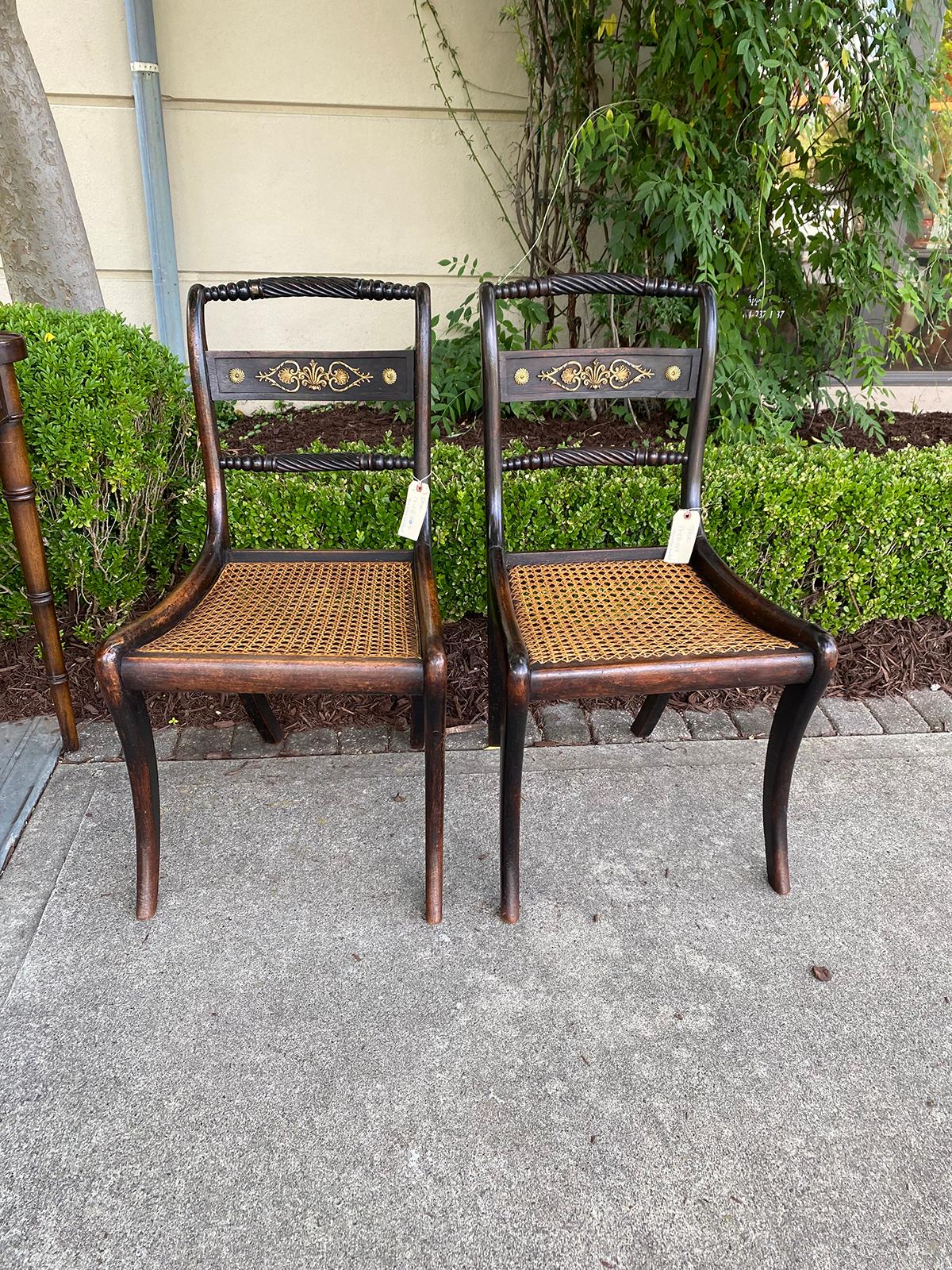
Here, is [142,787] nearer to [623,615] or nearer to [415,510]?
[415,510]

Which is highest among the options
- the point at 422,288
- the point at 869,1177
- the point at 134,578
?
the point at 422,288

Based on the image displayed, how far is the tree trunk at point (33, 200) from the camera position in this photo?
8.29ft

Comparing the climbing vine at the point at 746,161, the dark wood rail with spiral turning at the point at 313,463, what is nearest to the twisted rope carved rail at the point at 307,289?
the dark wood rail with spiral turning at the point at 313,463

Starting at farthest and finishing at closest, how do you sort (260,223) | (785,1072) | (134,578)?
(260,223), (134,578), (785,1072)

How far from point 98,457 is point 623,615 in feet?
4.82

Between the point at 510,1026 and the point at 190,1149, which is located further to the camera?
the point at 510,1026

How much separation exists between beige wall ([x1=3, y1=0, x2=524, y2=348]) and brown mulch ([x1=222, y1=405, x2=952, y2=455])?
610 mm

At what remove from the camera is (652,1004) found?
1594mm

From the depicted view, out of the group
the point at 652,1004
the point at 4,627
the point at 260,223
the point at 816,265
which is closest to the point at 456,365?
the point at 260,223

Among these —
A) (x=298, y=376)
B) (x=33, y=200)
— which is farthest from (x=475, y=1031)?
(x=33, y=200)

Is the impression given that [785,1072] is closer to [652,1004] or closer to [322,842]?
[652,1004]

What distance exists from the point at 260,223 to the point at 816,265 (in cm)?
219

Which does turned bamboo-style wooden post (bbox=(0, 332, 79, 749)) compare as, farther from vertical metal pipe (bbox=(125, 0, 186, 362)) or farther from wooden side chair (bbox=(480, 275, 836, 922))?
vertical metal pipe (bbox=(125, 0, 186, 362))

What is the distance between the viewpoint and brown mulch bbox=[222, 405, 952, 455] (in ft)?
10.2
